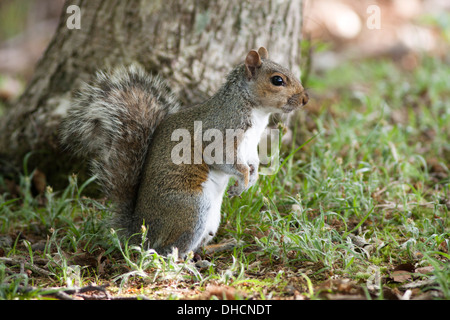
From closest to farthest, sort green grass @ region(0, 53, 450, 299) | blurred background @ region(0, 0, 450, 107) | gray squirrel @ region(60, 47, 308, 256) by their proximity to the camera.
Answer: green grass @ region(0, 53, 450, 299) → gray squirrel @ region(60, 47, 308, 256) → blurred background @ region(0, 0, 450, 107)

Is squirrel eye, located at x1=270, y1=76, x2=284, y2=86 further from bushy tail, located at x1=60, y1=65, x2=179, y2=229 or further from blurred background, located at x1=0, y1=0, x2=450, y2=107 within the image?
blurred background, located at x1=0, y1=0, x2=450, y2=107

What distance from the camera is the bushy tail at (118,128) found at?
9.35 feet

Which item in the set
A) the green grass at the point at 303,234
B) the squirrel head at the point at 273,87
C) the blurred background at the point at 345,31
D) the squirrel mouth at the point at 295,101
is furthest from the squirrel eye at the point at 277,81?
the blurred background at the point at 345,31

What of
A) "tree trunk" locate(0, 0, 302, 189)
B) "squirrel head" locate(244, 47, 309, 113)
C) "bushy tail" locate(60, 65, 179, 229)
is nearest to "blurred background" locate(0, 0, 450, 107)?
"tree trunk" locate(0, 0, 302, 189)

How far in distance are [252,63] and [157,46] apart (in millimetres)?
1076

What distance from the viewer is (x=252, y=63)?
2.88 meters

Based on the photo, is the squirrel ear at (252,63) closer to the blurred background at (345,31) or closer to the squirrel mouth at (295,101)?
the squirrel mouth at (295,101)

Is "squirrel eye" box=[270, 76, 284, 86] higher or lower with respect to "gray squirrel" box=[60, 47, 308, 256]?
higher

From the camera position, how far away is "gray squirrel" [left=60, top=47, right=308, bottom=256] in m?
2.75

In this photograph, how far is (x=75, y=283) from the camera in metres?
2.51

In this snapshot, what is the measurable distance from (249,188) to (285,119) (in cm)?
87

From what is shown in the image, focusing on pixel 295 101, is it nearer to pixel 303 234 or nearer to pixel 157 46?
pixel 303 234
